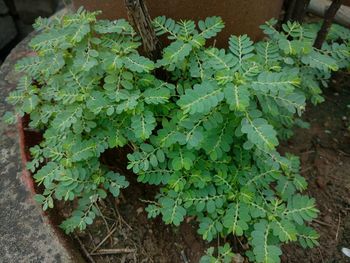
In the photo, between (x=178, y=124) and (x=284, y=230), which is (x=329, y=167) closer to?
(x=284, y=230)

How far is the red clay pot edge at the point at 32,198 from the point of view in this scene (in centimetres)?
166

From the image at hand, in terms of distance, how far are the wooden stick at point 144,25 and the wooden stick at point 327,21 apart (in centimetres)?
86

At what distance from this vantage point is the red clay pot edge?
5.45 ft

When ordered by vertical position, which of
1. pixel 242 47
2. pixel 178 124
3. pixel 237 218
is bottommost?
pixel 237 218

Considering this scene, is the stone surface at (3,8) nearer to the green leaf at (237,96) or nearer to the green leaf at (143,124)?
the green leaf at (143,124)

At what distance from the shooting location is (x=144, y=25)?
5.25 feet

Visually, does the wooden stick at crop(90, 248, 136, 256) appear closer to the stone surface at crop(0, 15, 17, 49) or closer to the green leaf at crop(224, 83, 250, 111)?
the green leaf at crop(224, 83, 250, 111)

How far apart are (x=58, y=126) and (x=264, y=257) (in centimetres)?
87

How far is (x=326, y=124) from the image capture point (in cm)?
225

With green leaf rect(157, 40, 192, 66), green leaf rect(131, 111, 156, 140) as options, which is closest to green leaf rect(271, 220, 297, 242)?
green leaf rect(131, 111, 156, 140)

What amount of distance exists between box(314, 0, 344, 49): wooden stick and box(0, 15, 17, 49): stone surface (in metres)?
2.97

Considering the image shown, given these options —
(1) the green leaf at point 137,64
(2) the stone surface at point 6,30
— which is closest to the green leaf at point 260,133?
(1) the green leaf at point 137,64

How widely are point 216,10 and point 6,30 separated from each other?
2.91 metres

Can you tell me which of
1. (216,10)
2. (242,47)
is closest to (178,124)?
(242,47)
